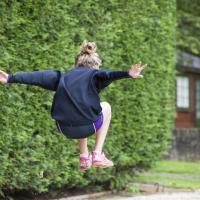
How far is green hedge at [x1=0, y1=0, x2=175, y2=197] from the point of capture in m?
8.73

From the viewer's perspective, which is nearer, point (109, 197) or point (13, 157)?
point (13, 157)

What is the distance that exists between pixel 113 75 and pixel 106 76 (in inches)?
3.0

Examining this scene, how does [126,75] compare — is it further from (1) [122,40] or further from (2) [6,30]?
(1) [122,40]

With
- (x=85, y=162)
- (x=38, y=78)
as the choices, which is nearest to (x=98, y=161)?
(x=85, y=162)

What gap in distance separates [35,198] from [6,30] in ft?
9.71

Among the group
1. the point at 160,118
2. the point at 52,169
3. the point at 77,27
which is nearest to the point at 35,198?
the point at 52,169

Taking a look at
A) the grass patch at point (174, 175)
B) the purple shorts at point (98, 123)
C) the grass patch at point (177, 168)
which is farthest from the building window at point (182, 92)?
the purple shorts at point (98, 123)

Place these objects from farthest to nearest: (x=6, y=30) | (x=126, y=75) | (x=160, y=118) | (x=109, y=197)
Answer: (x=160, y=118)
(x=109, y=197)
(x=6, y=30)
(x=126, y=75)

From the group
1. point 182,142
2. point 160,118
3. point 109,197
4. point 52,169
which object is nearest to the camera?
point 52,169

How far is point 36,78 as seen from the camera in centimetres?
586

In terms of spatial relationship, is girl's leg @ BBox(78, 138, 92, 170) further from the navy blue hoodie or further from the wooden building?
the wooden building

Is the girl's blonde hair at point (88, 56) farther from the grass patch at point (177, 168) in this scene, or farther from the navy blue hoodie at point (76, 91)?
the grass patch at point (177, 168)

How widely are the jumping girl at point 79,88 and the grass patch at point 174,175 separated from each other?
708 cm

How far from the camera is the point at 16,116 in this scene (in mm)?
8805
